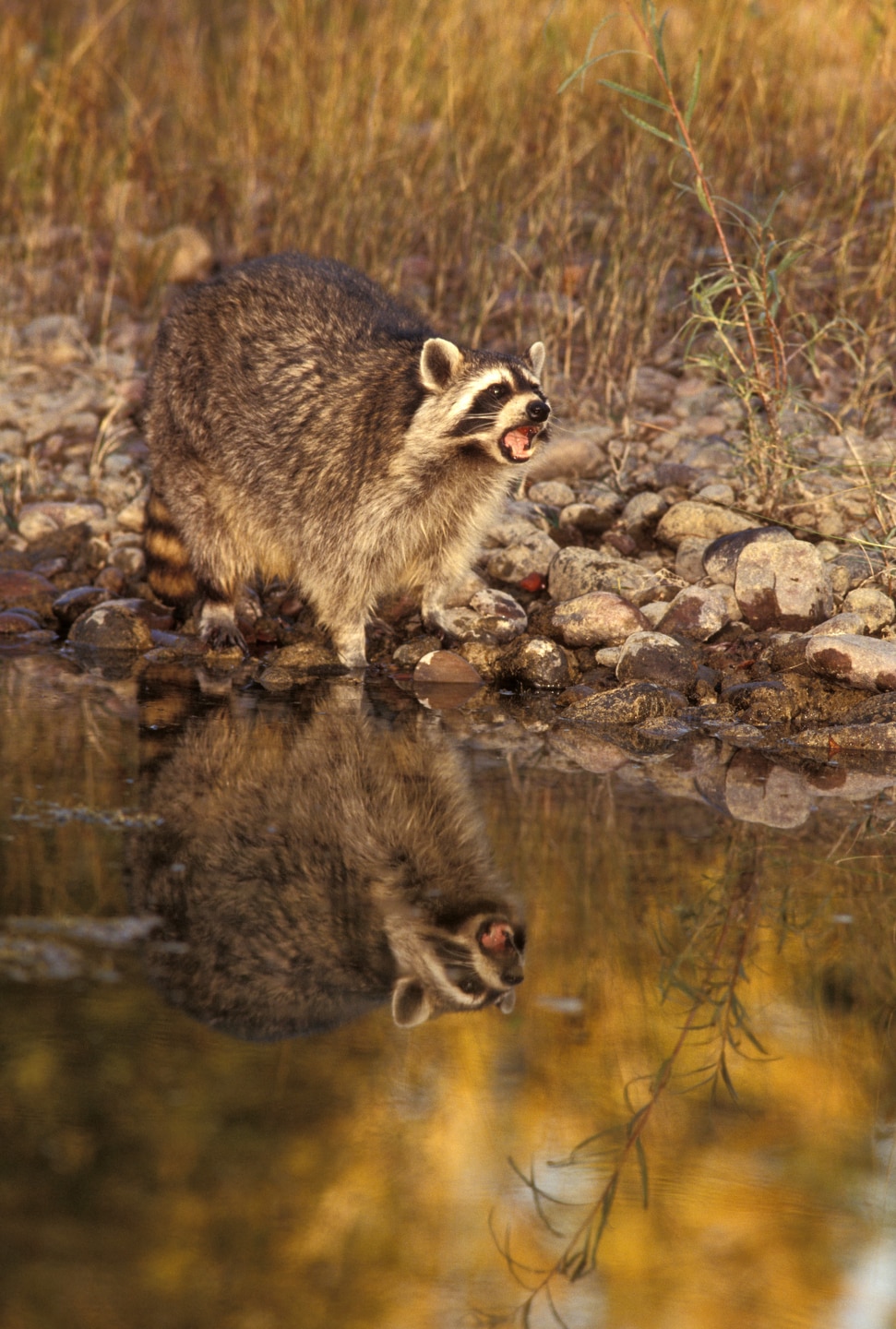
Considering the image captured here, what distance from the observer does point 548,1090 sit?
228 cm

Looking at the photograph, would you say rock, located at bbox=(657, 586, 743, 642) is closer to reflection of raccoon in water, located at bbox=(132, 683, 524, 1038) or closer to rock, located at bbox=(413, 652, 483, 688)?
rock, located at bbox=(413, 652, 483, 688)

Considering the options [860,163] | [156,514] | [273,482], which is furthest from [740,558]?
[860,163]

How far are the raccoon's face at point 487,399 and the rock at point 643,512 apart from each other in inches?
36.6

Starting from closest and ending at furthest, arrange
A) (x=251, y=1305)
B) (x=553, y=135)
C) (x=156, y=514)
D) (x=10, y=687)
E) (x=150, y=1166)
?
(x=251, y=1305)
(x=150, y=1166)
(x=10, y=687)
(x=156, y=514)
(x=553, y=135)

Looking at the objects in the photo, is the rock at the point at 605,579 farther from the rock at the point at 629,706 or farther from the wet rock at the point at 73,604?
the wet rock at the point at 73,604

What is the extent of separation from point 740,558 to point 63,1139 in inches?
134

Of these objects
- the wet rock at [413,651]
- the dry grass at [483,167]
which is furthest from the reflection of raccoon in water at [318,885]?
the dry grass at [483,167]

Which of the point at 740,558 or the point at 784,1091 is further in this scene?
the point at 740,558

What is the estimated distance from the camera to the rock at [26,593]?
5.27m

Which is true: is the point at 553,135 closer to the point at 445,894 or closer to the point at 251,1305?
the point at 445,894

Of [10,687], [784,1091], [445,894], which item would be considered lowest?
[10,687]

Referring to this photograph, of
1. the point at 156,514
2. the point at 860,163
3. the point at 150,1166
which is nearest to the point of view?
the point at 150,1166

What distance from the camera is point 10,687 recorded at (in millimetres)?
4453

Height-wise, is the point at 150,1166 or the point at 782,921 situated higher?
the point at 150,1166
